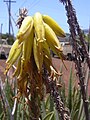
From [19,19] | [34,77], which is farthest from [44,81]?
[19,19]

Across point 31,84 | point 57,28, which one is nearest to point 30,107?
point 31,84

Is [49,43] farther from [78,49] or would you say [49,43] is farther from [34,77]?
[78,49]

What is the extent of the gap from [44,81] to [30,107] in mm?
63

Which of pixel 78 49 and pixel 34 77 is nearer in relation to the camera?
pixel 34 77

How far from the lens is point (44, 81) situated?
640mm

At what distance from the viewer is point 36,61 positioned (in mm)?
608

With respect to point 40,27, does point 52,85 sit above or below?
below

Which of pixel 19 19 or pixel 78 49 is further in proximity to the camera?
pixel 78 49

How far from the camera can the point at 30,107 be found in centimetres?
67

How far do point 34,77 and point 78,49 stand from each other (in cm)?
18

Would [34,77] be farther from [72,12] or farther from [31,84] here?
[72,12]

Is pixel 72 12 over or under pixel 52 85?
over

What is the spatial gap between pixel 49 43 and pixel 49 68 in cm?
5

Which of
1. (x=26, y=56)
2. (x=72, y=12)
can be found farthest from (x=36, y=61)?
(x=72, y=12)
